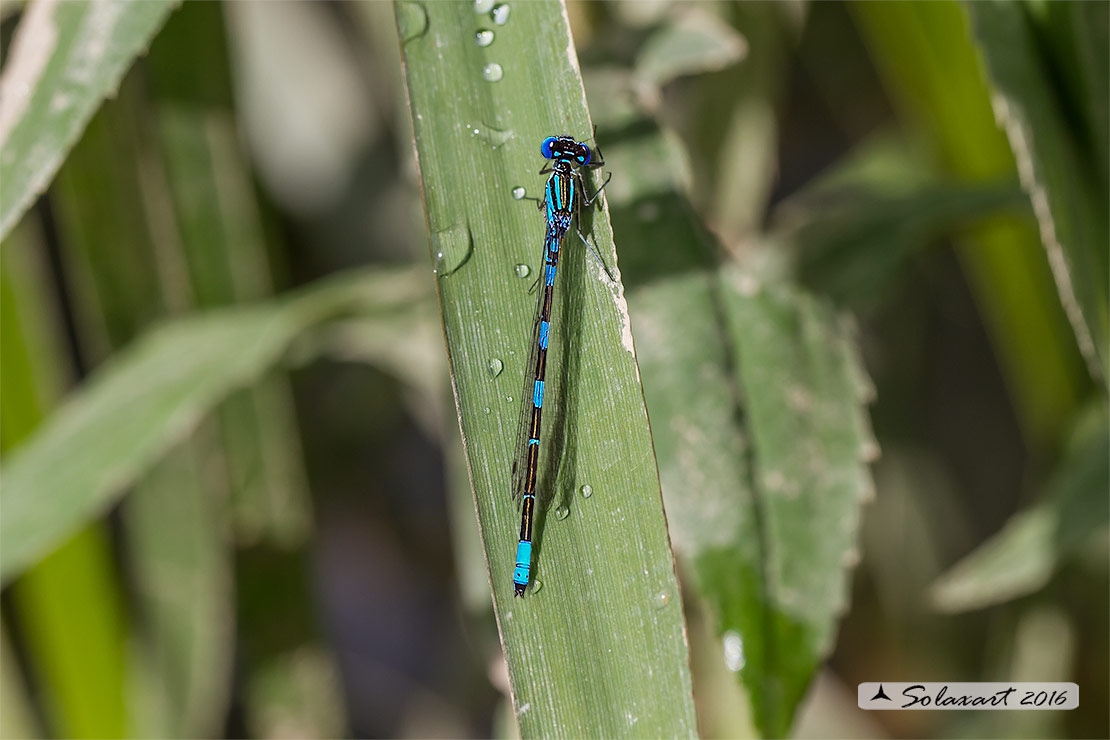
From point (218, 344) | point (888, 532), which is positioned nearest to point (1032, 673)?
point (888, 532)

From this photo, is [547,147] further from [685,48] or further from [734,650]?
[734,650]

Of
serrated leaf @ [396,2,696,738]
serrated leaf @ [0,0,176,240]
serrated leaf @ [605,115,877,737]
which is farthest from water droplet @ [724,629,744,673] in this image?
serrated leaf @ [0,0,176,240]

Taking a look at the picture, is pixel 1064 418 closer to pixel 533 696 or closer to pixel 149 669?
pixel 533 696

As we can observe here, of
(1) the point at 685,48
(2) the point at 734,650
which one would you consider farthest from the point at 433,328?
(2) the point at 734,650

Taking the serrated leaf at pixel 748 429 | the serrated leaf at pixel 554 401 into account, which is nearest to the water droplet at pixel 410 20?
the serrated leaf at pixel 554 401

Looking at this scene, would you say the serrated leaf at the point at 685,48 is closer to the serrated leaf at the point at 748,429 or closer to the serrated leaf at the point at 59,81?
the serrated leaf at the point at 748,429

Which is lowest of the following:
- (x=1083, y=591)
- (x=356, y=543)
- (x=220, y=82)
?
(x=1083, y=591)
